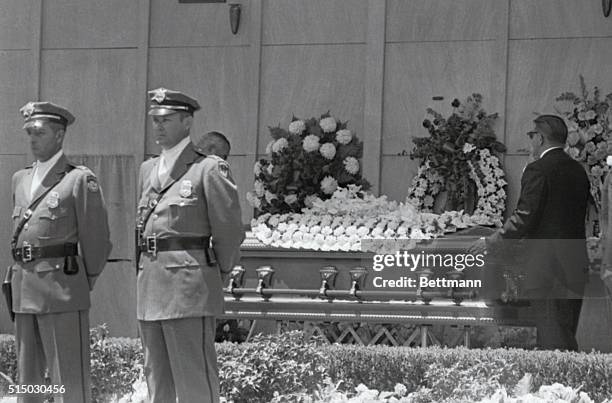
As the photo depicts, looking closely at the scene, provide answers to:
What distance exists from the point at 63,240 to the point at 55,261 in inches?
5.2

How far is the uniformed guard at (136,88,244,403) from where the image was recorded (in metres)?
6.55

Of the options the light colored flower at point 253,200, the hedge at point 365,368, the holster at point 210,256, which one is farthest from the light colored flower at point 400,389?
the light colored flower at point 253,200

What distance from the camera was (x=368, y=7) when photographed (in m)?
12.7

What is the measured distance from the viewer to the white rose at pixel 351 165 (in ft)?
40.0

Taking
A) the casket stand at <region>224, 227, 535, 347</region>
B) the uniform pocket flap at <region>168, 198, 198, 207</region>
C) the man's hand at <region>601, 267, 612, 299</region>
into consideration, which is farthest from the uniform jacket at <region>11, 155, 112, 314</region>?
the man's hand at <region>601, 267, 612, 299</region>

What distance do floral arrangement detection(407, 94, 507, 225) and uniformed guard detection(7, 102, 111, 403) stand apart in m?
5.17

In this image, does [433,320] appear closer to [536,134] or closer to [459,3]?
[536,134]

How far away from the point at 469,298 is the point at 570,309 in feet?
2.56

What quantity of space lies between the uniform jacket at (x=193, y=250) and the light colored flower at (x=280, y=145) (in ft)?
17.8

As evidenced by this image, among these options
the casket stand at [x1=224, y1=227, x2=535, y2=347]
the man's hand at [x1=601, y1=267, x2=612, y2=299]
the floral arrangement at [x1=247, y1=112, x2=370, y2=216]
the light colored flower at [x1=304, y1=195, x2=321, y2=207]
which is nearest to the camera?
the man's hand at [x1=601, y1=267, x2=612, y2=299]

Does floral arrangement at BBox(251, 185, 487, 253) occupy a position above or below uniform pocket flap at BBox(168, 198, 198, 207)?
below

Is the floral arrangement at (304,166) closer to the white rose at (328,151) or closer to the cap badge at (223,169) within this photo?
the white rose at (328,151)

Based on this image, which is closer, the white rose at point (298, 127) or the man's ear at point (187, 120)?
the man's ear at point (187, 120)

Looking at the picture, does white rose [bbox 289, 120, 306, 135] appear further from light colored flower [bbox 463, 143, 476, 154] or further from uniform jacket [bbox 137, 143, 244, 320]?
uniform jacket [bbox 137, 143, 244, 320]
